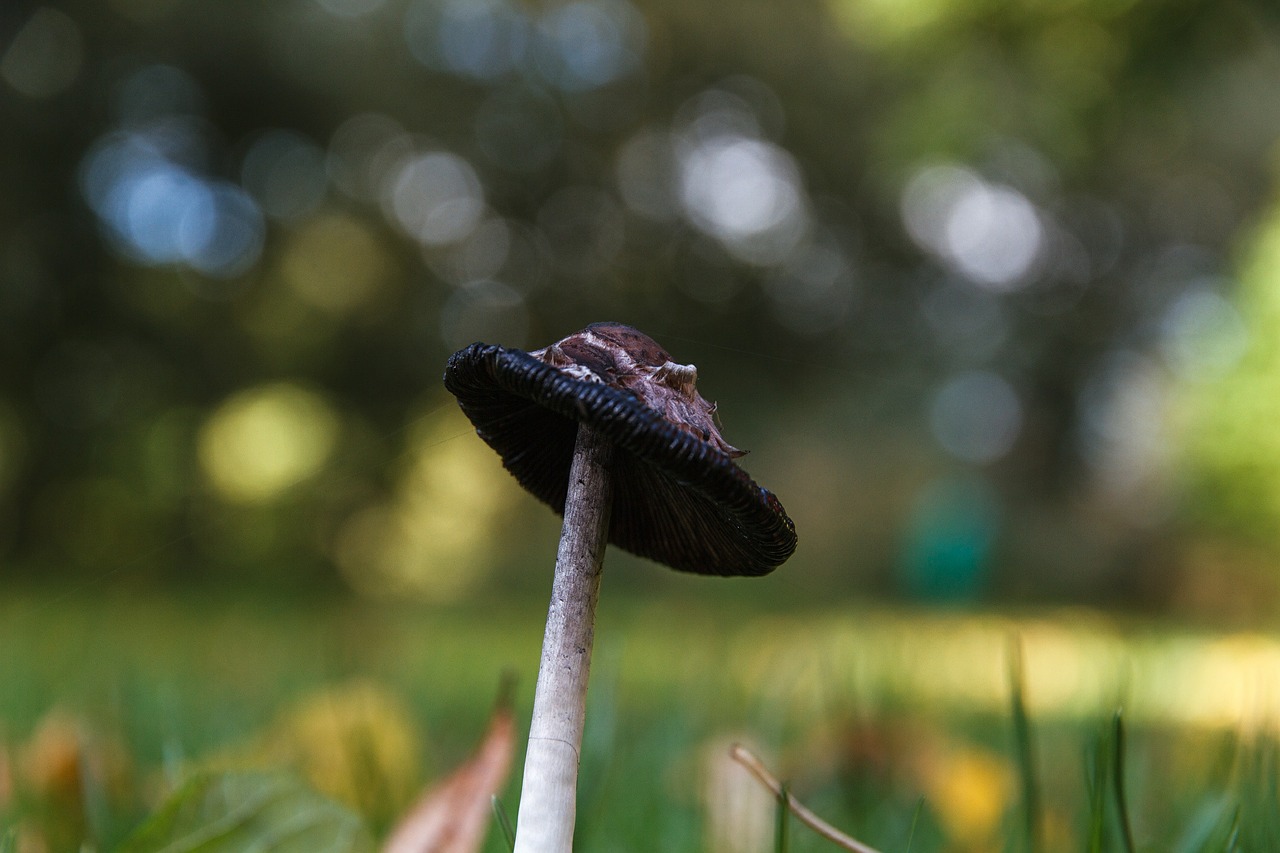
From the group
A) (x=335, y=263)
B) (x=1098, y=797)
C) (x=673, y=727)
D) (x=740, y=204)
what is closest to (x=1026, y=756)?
(x=1098, y=797)

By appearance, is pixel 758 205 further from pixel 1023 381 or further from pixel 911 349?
Result: pixel 1023 381

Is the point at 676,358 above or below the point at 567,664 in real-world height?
above

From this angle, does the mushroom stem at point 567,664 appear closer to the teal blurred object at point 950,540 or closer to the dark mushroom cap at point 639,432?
the dark mushroom cap at point 639,432

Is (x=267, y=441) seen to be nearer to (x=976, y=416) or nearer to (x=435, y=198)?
(x=435, y=198)

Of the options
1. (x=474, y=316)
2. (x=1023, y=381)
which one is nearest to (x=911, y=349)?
(x=1023, y=381)

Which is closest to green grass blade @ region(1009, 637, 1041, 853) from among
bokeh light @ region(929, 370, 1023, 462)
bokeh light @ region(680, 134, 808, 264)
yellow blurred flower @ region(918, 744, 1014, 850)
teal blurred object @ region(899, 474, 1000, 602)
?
yellow blurred flower @ region(918, 744, 1014, 850)

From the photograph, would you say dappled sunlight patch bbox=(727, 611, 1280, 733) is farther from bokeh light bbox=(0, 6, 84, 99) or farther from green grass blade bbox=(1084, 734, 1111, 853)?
bokeh light bbox=(0, 6, 84, 99)
